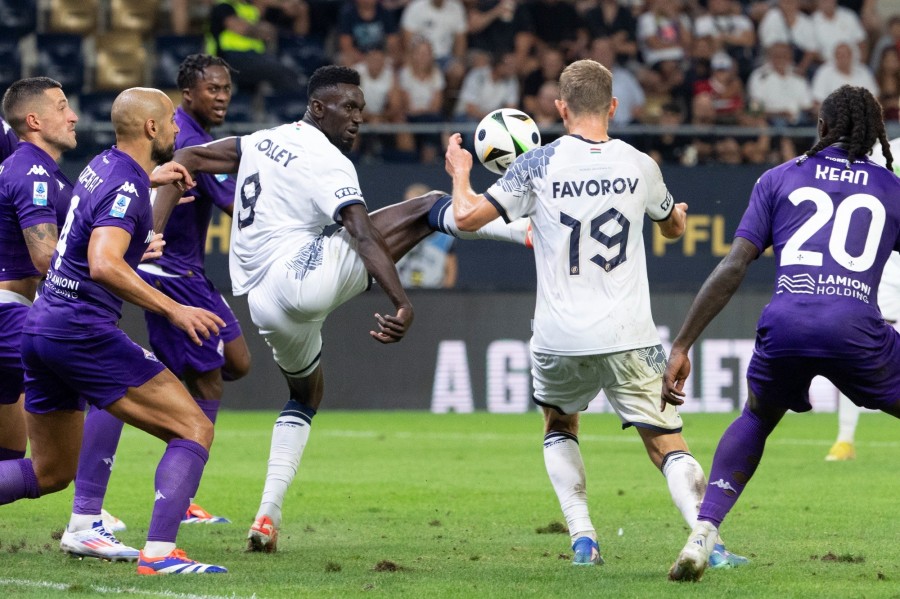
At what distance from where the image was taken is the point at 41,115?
7148 mm

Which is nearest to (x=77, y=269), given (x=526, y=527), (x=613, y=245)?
(x=613, y=245)

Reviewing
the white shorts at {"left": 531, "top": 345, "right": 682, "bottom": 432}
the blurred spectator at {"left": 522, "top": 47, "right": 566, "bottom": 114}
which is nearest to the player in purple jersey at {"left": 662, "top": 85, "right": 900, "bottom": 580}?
the white shorts at {"left": 531, "top": 345, "right": 682, "bottom": 432}

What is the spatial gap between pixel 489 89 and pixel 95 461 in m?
11.4

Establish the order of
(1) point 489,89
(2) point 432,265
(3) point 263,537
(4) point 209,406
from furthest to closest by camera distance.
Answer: (1) point 489,89
(2) point 432,265
(4) point 209,406
(3) point 263,537

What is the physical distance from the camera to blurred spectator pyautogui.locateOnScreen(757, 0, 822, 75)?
19281 mm

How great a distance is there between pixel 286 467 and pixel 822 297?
3.01 metres

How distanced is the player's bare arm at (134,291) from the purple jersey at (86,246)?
0.69 ft

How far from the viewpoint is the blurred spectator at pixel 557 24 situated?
745 inches

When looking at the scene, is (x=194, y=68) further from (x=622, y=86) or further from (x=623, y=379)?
(x=622, y=86)

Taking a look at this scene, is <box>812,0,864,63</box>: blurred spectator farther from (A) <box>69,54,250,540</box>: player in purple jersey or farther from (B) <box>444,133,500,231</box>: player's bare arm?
(B) <box>444,133,500,231</box>: player's bare arm

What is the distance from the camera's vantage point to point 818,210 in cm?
591

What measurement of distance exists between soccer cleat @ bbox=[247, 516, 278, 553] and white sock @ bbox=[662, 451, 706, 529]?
204cm

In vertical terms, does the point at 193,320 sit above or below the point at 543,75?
below

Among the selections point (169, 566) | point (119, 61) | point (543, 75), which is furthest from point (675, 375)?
point (119, 61)
